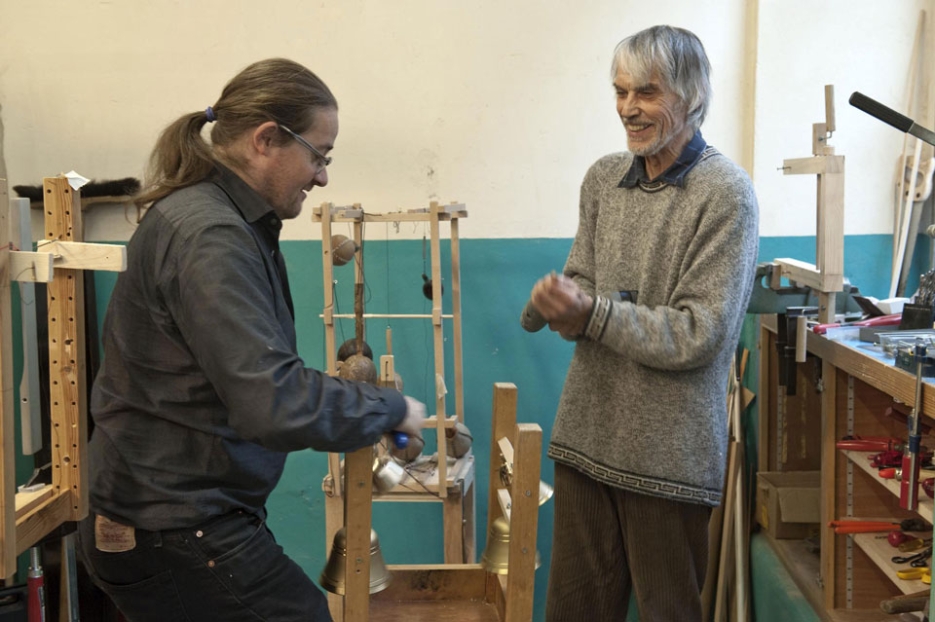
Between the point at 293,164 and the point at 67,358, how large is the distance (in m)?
0.60

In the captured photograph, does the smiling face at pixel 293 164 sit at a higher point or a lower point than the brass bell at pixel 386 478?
higher

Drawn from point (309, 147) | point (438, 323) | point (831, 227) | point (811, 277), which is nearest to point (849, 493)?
point (811, 277)

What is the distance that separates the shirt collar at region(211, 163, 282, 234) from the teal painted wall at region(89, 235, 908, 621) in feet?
5.50

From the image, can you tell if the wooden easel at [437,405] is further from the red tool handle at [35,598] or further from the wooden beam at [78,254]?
the wooden beam at [78,254]

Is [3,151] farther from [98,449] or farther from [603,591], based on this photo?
[603,591]

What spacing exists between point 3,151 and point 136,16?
68cm

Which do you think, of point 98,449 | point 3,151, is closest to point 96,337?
point 3,151

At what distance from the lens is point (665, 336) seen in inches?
63.6

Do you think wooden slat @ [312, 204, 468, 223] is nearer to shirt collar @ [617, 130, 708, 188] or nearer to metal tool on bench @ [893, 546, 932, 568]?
shirt collar @ [617, 130, 708, 188]

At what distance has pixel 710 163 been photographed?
1716 mm

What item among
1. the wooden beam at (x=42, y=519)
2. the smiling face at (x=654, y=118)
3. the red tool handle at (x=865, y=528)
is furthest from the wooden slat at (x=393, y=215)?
the red tool handle at (x=865, y=528)

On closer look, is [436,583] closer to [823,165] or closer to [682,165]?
[682,165]

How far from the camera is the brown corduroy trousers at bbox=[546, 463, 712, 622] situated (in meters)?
1.73

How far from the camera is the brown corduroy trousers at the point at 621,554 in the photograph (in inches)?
67.9
